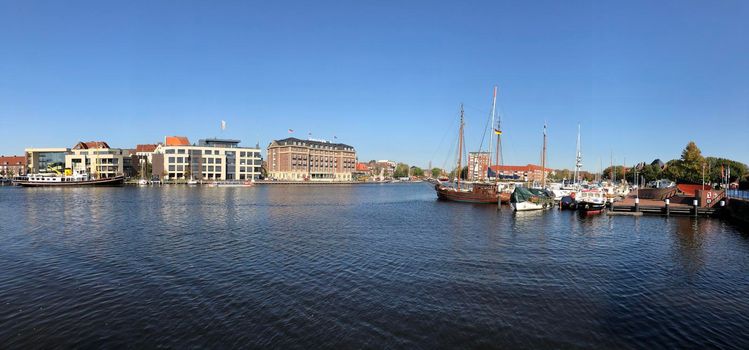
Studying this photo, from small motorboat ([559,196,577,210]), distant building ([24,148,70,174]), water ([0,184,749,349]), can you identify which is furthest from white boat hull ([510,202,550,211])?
distant building ([24,148,70,174])

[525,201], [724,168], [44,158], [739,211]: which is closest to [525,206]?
[525,201]

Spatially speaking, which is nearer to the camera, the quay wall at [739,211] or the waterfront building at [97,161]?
the quay wall at [739,211]

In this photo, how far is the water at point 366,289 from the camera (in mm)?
13320

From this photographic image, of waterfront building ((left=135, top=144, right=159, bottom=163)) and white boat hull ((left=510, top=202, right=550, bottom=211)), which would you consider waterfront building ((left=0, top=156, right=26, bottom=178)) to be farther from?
white boat hull ((left=510, top=202, right=550, bottom=211))

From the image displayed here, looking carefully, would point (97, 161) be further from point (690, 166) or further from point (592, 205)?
point (690, 166)

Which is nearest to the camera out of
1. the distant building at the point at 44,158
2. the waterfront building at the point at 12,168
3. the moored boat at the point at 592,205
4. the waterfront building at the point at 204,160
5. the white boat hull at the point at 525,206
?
the moored boat at the point at 592,205

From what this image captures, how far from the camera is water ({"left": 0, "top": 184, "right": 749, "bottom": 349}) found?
13320 mm

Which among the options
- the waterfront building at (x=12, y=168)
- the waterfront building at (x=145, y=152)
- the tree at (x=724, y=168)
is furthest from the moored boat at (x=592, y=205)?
the waterfront building at (x=12, y=168)

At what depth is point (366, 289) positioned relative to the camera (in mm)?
18188

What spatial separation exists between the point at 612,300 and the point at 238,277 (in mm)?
17000

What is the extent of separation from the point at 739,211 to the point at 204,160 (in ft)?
544

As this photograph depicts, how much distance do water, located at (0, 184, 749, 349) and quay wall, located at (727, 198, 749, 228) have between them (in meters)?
13.0

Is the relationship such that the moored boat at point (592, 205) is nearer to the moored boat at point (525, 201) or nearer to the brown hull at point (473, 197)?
the moored boat at point (525, 201)

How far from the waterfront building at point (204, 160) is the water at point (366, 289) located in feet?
455
